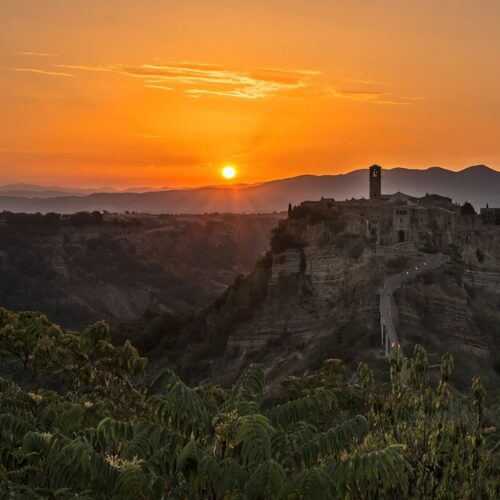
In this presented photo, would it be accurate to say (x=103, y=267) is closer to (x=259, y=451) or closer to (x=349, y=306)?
(x=349, y=306)

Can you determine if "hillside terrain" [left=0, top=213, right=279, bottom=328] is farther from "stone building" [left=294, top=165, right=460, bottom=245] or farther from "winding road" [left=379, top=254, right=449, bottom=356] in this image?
"winding road" [left=379, top=254, right=449, bottom=356]

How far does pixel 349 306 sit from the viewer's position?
165 feet

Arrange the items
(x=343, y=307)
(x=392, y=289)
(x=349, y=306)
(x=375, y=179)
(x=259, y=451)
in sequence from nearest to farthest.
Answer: (x=259, y=451) → (x=392, y=289) → (x=349, y=306) → (x=343, y=307) → (x=375, y=179)

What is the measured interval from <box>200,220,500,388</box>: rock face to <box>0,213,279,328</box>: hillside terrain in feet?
130

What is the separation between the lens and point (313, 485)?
8.02 metres

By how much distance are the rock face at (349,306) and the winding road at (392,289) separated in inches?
18.2

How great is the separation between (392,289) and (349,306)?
4.67m

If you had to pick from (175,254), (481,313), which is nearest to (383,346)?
(481,313)

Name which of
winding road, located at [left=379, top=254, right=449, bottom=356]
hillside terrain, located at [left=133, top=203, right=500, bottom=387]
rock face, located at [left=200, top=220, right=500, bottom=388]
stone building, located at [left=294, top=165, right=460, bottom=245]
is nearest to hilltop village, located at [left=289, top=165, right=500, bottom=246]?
stone building, located at [left=294, top=165, right=460, bottom=245]

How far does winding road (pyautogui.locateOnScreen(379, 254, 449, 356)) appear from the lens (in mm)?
40919

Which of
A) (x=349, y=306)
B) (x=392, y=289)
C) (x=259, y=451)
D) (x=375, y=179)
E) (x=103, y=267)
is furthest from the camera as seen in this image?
(x=103, y=267)

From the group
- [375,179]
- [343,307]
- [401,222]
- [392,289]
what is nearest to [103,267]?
[375,179]

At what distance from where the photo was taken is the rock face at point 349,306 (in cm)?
4241

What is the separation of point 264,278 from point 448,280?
18.8 meters
